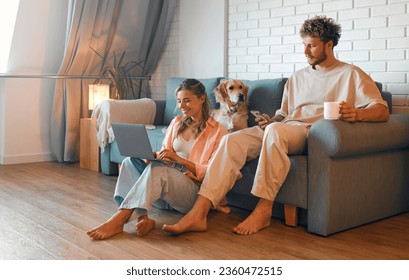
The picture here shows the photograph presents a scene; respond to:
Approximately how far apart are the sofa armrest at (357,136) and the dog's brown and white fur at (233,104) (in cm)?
90

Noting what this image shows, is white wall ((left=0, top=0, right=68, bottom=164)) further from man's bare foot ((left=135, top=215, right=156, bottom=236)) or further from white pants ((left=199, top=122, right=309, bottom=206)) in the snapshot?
white pants ((left=199, top=122, right=309, bottom=206))

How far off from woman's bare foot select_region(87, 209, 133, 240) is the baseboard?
2609 millimetres

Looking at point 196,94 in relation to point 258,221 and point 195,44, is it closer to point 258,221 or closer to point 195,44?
point 258,221

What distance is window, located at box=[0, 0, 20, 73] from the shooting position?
477 cm

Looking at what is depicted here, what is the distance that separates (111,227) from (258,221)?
28.7 inches

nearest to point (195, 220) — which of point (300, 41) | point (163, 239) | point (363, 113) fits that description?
point (163, 239)

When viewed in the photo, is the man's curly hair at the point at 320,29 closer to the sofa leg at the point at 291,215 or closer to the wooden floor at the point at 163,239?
the sofa leg at the point at 291,215

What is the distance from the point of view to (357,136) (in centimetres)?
260

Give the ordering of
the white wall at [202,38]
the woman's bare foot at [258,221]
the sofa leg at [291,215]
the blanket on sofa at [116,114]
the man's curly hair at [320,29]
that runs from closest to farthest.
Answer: the woman's bare foot at [258,221], the sofa leg at [291,215], the man's curly hair at [320,29], the blanket on sofa at [116,114], the white wall at [202,38]

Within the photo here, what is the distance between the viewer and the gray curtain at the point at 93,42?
484 cm

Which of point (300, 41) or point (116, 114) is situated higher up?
point (300, 41)

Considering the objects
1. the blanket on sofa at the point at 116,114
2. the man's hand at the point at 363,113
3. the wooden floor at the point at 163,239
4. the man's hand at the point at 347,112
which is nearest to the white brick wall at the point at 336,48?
the man's hand at the point at 363,113

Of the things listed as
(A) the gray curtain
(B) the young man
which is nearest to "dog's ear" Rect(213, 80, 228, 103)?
(B) the young man
